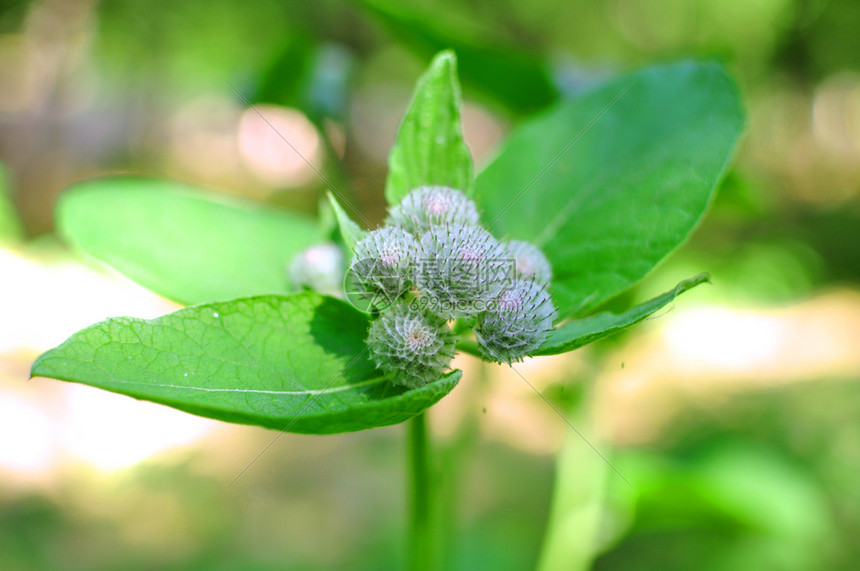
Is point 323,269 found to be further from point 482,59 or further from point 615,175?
point 482,59

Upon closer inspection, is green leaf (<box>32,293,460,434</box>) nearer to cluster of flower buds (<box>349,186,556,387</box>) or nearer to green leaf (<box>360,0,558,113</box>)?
cluster of flower buds (<box>349,186,556,387</box>)

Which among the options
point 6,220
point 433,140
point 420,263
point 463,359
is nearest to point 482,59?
point 433,140

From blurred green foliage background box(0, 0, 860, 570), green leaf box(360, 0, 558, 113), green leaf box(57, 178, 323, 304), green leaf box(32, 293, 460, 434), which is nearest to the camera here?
green leaf box(32, 293, 460, 434)

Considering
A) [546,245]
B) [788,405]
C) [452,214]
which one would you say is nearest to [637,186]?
[546,245]

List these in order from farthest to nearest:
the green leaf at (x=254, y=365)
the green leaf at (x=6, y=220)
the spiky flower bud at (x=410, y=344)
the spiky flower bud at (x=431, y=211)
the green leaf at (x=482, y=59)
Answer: the green leaf at (x=6, y=220), the green leaf at (x=482, y=59), the spiky flower bud at (x=431, y=211), the spiky flower bud at (x=410, y=344), the green leaf at (x=254, y=365)

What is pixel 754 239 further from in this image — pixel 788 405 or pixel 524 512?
pixel 524 512

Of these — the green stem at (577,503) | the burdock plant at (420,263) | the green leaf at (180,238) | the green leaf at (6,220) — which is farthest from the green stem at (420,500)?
the green leaf at (6,220)

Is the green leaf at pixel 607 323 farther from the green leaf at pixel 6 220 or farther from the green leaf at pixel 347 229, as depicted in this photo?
the green leaf at pixel 6 220

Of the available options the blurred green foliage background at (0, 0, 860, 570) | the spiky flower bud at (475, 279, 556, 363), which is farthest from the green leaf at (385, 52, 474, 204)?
the blurred green foliage background at (0, 0, 860, 570)
